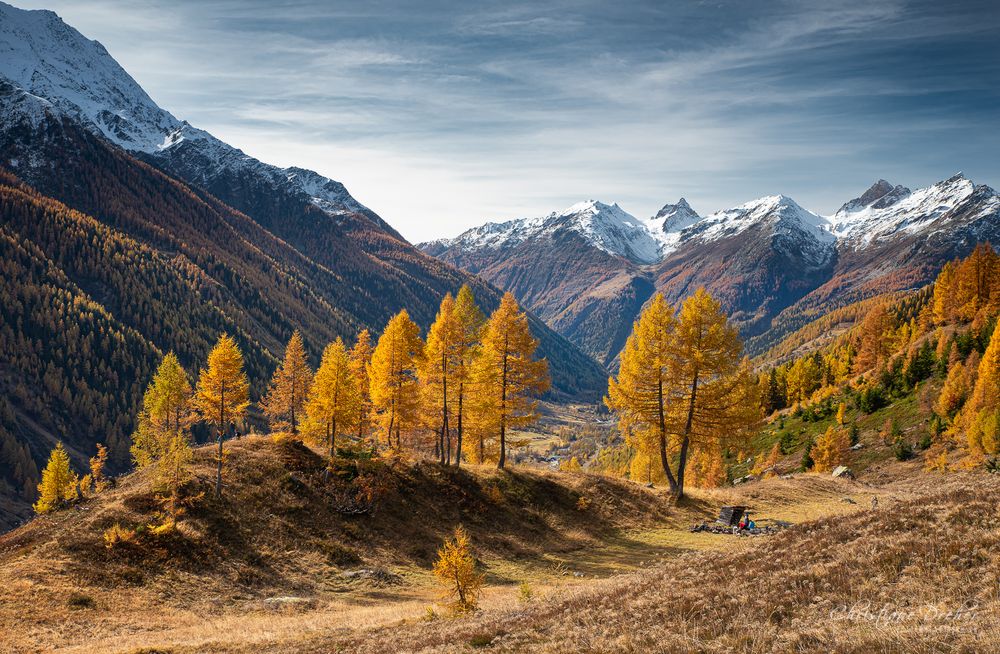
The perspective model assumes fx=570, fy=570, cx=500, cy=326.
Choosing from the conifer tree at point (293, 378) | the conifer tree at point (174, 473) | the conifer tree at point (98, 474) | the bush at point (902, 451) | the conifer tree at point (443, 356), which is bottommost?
the conifer tree at point (98, 474)

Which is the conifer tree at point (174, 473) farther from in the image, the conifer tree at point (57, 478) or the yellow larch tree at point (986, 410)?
the yellow larch tree at point (986, 410)

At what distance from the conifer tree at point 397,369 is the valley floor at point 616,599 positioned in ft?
46.4

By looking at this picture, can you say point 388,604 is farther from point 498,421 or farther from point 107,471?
point 107,471

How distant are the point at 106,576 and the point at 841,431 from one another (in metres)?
83.8

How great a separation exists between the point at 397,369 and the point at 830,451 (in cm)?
5983

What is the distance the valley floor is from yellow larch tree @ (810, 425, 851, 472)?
4696cm

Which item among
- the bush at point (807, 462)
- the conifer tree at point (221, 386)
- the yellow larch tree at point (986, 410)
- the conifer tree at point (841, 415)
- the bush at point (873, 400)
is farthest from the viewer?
the conifer tree at point (841, 415)

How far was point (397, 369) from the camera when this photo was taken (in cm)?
4606

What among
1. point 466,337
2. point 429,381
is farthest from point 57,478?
point 466,337

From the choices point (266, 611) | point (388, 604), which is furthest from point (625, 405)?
point (266, 611)

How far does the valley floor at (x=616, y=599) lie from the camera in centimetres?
1116

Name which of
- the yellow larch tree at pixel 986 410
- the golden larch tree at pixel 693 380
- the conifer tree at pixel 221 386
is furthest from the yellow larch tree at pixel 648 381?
the yellow larch tree at pixel 986 410

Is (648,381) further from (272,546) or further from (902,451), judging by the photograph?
(902,451)

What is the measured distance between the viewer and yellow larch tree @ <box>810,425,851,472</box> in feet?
242
